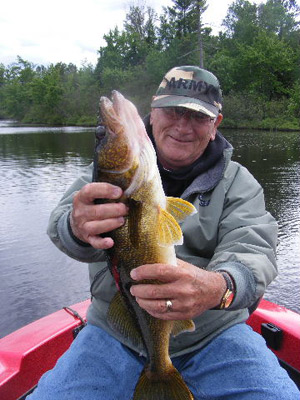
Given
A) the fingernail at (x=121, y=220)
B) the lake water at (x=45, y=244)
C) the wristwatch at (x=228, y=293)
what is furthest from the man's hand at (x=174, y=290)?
the lake water at (x=45, y=244)

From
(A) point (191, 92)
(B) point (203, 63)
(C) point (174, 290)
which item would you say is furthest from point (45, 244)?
(B) point (203, 63)

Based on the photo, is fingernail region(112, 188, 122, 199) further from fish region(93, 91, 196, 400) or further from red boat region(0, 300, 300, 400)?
red boat region(0, 300, 300, 400)

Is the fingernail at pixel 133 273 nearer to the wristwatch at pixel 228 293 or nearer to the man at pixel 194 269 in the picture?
the man at pixel 194 269

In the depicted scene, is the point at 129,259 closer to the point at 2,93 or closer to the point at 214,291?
the point at 214,291

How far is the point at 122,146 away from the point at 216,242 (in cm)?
113

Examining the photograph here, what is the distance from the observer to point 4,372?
2645mm

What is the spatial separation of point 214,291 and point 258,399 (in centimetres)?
71

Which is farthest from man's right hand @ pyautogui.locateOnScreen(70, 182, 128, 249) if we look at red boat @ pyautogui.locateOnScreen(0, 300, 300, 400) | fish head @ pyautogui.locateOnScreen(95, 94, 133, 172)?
red boat @ pyautogui.locateOnScreen(0, 300, 300, 400)

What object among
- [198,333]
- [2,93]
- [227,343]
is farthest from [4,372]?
[2,93]

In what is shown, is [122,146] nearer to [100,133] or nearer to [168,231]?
[100,133]

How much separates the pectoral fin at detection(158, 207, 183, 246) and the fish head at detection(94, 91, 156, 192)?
8.4 inches

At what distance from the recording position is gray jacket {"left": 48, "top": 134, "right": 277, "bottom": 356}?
87.1 inches

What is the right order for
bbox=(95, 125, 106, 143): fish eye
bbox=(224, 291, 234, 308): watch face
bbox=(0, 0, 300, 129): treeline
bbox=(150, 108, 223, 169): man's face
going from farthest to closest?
bbox=(0, 0, 300, 129): treeline → bbox=(150, 108, 223, 169): man's face → bbox=(224, 291, 234, 308): watch face → bbox=(95, 125, 106, 143): fish eye

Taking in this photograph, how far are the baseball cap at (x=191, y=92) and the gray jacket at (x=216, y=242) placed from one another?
42cm
